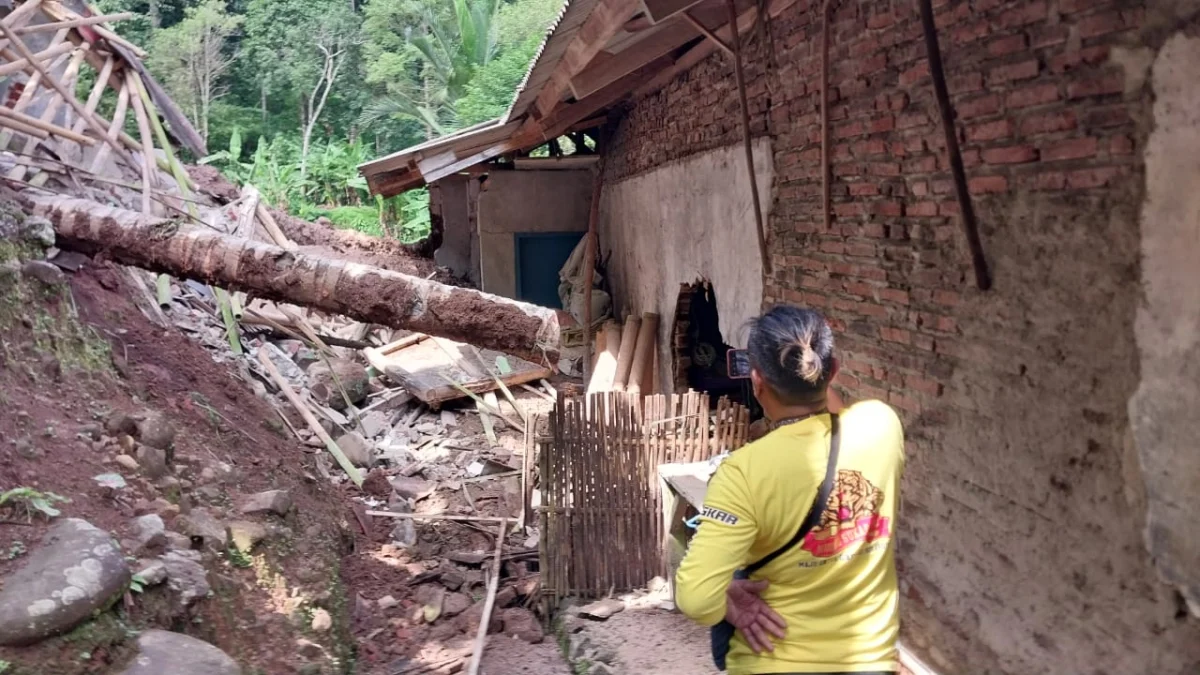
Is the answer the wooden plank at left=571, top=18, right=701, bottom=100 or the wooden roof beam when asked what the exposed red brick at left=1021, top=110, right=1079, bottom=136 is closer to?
the wooden roof beam

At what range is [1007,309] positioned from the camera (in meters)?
3.41

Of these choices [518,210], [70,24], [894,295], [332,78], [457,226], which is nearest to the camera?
[894,295]

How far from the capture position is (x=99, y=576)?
3.48 meters

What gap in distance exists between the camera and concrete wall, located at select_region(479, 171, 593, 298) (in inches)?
457

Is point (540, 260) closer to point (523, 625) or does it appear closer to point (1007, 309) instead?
point (523, 625)

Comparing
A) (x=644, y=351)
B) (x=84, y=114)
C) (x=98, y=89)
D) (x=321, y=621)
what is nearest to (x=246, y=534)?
(x=321, y=621)

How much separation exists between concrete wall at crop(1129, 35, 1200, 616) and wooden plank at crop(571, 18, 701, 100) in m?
3.98

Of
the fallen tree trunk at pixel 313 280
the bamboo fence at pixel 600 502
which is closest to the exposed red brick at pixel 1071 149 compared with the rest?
the fallen tree trunk at pixel 313 280

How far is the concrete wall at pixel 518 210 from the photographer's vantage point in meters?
11.6

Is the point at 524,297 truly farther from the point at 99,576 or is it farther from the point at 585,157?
the point at 99,576

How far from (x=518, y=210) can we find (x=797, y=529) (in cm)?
1001

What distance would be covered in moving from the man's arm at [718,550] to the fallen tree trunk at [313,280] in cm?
291

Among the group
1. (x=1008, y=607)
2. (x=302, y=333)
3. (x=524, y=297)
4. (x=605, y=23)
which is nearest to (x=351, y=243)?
(x=524, y=297)

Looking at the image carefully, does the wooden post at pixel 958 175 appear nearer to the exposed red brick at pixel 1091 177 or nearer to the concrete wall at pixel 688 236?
the exposed red brick at pixel 1091 177
